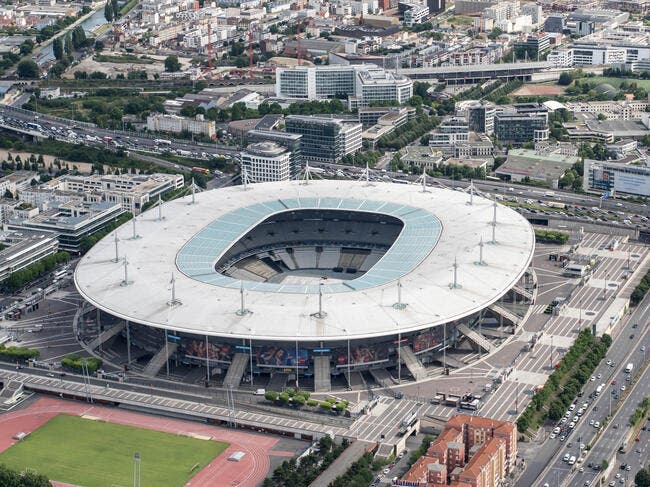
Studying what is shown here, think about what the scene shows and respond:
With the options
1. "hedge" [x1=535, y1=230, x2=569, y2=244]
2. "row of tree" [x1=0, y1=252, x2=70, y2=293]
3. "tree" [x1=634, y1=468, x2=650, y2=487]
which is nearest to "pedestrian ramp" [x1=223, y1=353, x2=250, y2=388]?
"row of tree" [x1=0, y1=252, x2=70, y2=293]

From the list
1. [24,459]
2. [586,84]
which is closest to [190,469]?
[24,459]

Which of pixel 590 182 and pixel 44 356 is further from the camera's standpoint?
pixel 590 182

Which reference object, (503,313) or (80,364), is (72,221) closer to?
(80,364)

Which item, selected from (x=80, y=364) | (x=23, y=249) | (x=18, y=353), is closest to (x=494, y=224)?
(x=80, y=364)

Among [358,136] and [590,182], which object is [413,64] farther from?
[590,182]

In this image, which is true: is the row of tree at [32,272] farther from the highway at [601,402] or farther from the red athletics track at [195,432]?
the highway at [601,402]

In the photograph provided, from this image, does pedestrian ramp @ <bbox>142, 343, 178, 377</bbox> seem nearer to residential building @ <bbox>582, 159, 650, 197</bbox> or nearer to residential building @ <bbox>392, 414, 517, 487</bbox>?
residential building @ <bbox>392, 414, 517, 487</bbox>
